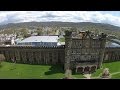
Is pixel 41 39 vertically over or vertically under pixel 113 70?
over

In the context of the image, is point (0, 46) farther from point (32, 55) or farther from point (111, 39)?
point (111, 39)

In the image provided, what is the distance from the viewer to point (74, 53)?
4953 mm

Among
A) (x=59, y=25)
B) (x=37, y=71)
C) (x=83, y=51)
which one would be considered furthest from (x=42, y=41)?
(x=83, y=51)

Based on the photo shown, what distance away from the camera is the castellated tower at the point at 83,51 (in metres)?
4.89

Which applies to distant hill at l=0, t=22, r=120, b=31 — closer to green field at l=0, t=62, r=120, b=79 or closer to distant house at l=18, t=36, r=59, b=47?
distant house at l=18, t=36, r=59, b=47

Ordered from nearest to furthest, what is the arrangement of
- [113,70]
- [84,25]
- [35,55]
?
1. [113,70]
2. [84,25]
3. [35,55]

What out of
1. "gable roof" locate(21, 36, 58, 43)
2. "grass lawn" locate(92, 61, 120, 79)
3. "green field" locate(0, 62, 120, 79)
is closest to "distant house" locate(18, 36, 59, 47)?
"gable roof" locate(21, 36, 58, 43)

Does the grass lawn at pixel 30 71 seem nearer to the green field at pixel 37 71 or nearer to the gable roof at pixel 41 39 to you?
the green field at pixel 37 71

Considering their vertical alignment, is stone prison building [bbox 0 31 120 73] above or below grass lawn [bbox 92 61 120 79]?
above

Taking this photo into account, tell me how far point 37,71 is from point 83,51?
976mm

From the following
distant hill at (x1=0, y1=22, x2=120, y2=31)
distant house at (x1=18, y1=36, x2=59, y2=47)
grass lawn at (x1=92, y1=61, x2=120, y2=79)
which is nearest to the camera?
grass lawn at (x1=92, y1=61, x2=120, y2=79)

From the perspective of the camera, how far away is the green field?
4.48 m

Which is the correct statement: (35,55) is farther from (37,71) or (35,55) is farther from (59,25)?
(59,25)
